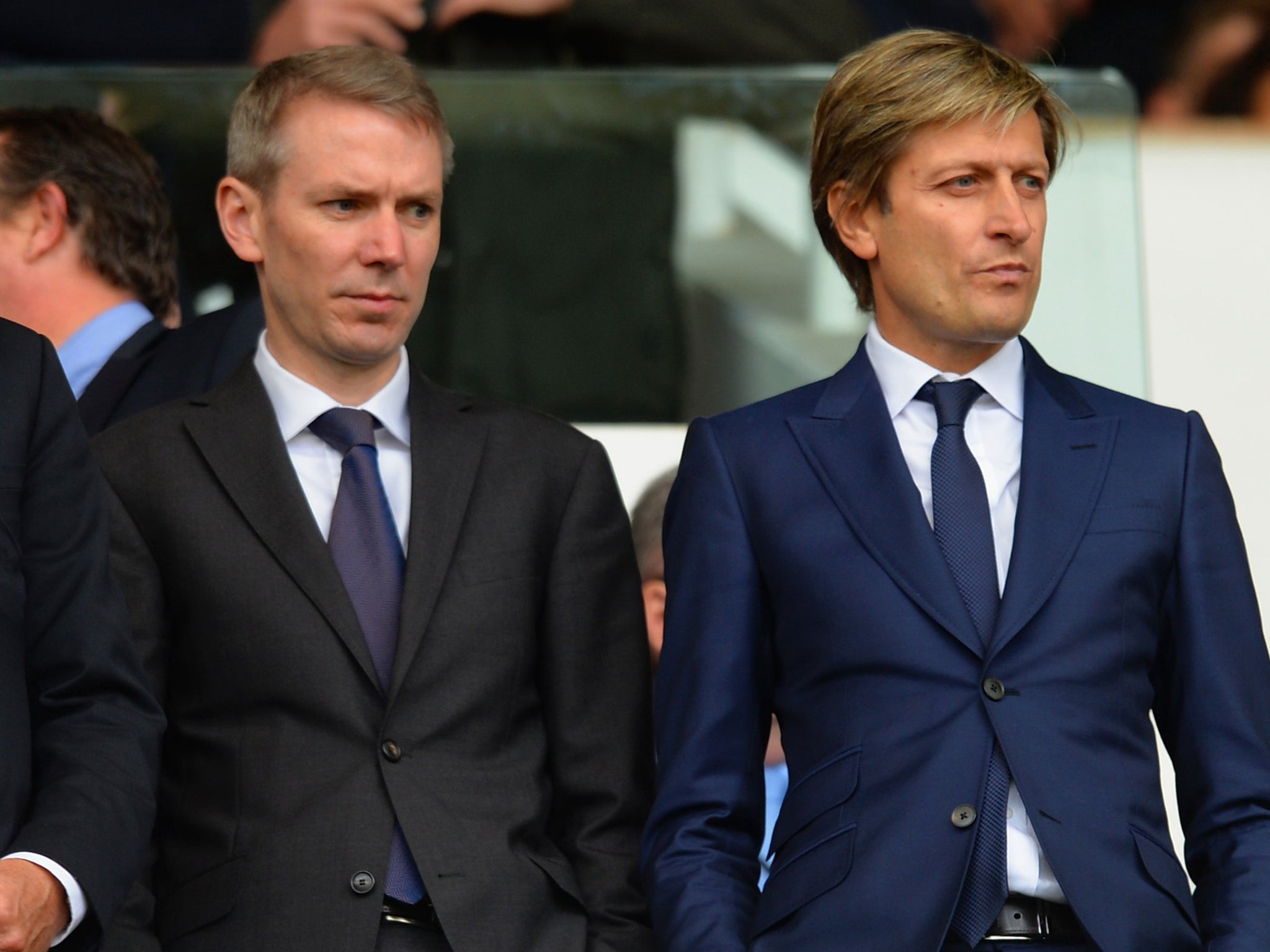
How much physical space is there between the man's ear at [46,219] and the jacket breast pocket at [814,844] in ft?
6.02

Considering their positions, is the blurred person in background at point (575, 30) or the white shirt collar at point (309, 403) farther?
the blurred person in background at point (575, 30)

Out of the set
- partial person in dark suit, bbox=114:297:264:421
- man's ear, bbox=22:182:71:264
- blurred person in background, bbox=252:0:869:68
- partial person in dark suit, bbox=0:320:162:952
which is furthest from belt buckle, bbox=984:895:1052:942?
blurred person in background, bbox=252:0:869:68

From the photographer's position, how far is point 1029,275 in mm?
2586

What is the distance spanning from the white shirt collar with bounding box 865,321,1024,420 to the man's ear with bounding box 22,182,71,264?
1642 millimetres

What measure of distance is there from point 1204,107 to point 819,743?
337 centimetres

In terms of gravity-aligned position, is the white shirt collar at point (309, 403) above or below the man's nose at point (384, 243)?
below

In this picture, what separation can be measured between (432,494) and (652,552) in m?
1.08

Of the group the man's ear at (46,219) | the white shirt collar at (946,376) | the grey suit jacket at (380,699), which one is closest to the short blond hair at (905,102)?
the white shirt collar at (946,376)

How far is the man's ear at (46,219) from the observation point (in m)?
3.63

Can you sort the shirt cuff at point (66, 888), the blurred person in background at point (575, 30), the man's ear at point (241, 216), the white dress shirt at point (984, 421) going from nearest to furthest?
1. the shirt cuff at point (66, 888)
2. the white dress shirt at point (984, 421)
3. the man's ear at point (241, 216)
4. the blurred person in background at point (575, 30)

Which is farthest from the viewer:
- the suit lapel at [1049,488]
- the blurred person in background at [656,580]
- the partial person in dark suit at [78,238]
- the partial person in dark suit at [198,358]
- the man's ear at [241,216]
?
the blurred person in background at [656,580]

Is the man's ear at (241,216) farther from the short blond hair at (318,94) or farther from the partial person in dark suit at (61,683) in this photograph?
the partial person in dark suit at (61,683)

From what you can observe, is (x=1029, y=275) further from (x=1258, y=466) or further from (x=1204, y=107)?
(x=1204, y=107)

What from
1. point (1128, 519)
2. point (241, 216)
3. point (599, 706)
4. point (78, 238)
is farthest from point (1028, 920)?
point (78, 238)
